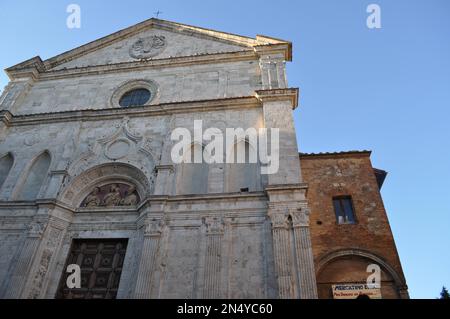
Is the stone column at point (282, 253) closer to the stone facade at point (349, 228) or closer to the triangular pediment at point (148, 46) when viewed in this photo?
the stone facade at point (349, 228)

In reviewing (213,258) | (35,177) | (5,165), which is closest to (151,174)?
(213,258)

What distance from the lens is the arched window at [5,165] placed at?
11.9m

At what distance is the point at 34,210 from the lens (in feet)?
34.1

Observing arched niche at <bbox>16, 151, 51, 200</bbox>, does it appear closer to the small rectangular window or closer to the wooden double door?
the wooden double door

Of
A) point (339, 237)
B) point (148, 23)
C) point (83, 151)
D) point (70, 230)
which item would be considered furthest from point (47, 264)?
point (148, 23)

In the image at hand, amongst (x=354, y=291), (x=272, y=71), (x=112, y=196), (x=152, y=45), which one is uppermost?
(x=152, y=45)

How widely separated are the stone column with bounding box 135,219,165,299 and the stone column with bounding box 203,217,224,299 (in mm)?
1359

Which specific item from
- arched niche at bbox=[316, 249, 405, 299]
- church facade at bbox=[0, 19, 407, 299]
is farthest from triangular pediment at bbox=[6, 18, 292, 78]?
arched niche at bbox=[316, 249, 405, 299]

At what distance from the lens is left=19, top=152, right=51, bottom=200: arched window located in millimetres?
11211

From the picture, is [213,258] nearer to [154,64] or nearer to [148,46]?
[154,64]

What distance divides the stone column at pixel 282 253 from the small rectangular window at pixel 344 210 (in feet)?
11.3

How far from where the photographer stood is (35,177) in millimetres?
11695

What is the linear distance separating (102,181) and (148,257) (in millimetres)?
4053
